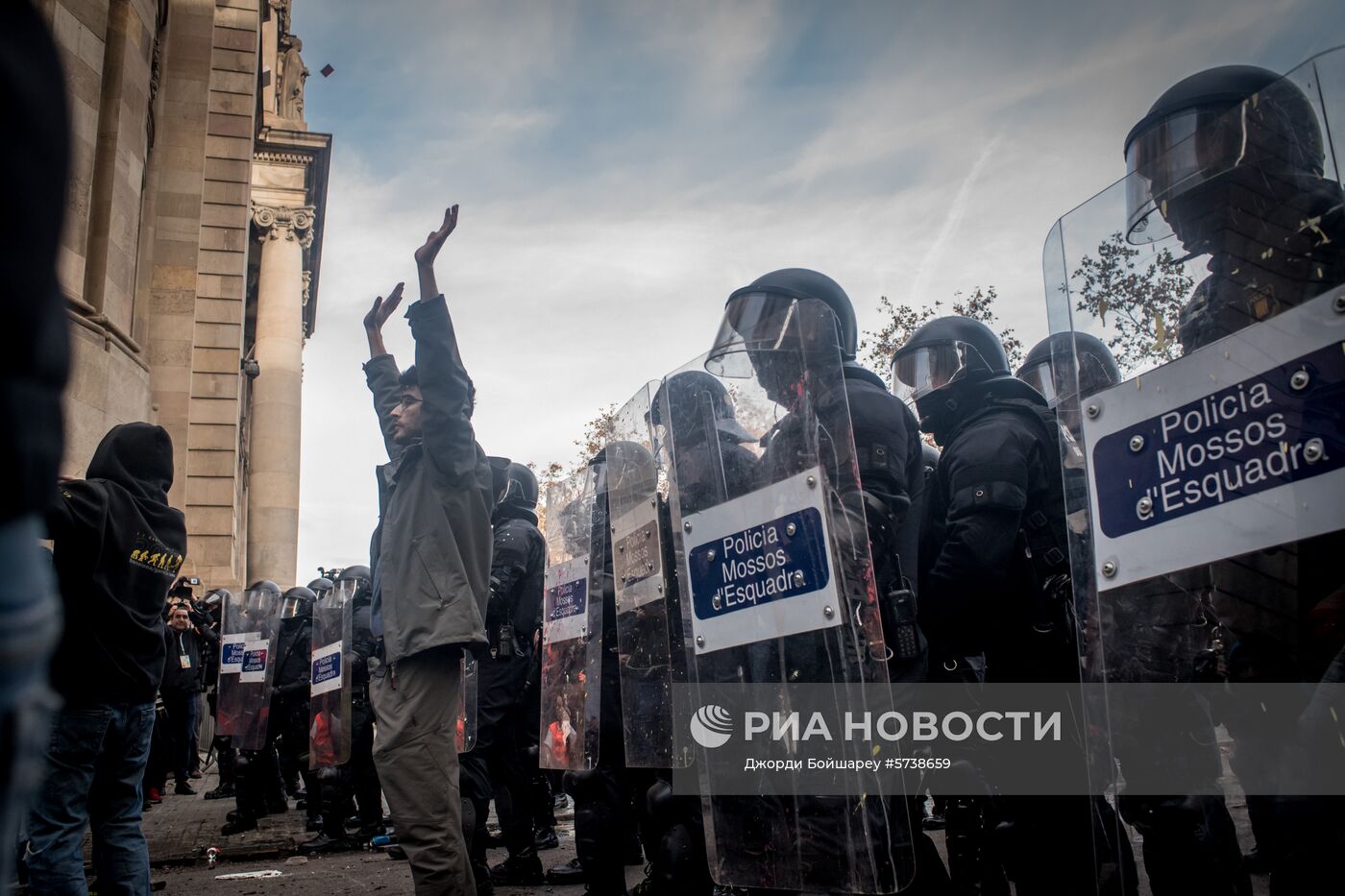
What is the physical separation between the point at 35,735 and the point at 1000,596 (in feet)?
9.72

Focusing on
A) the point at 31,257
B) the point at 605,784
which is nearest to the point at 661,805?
the point at 605,784

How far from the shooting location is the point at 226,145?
683 inches

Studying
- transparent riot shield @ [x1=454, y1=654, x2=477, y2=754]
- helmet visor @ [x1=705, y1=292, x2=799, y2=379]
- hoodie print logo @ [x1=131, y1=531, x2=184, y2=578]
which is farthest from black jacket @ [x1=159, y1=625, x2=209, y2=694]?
helmet visor @ [x1=705, y1=292, x2=799, y2=379]

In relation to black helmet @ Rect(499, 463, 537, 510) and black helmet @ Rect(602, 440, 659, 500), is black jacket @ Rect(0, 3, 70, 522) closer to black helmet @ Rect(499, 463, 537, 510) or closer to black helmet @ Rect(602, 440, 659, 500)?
black helmet @ Rect(602, 440, 659, 500)

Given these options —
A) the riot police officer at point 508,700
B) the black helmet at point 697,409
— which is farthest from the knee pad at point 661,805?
the riot police officer at point 508,700

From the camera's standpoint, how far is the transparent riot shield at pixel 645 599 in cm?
363

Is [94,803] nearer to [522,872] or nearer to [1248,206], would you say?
[522,872]

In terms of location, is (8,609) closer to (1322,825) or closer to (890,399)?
(1322,825)

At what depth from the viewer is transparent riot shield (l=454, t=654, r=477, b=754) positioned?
5.15 meters

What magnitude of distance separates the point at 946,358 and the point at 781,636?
1.66 meters

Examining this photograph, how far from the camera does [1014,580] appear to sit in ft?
10.8

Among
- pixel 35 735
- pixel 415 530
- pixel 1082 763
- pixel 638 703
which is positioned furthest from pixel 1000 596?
pixel 35 735

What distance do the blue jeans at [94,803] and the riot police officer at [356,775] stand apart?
3335 millimetres

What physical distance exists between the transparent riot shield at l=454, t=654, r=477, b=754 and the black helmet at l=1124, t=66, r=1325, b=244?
13.0 ft
